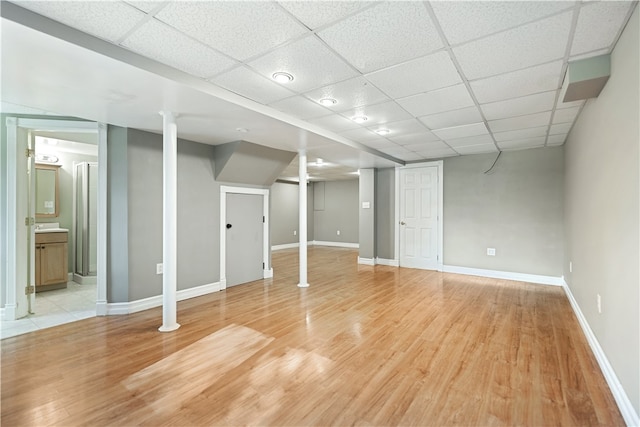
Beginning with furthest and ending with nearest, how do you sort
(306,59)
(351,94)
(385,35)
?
(351,94) < (306,59) < (385,35)

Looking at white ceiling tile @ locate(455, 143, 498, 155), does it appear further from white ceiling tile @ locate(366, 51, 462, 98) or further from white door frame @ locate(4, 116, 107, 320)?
white door frame @ locate(4, 116, 107, 320)

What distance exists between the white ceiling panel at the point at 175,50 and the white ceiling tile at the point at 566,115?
3.53 m

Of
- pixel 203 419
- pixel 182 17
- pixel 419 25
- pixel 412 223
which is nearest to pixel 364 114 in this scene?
pixel 419 25

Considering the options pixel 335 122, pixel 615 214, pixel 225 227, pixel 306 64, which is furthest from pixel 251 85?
pixel 615 214

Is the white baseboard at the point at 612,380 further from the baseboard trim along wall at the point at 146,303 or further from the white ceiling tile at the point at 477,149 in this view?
the baseboard trim along wall at the point at 146,303

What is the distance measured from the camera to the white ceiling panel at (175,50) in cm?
185

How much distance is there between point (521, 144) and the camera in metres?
4.85

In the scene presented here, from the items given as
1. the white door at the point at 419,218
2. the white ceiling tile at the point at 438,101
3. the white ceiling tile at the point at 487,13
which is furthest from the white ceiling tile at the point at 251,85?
the white door at the point at 419,218

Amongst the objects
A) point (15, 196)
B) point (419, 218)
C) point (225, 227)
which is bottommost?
point (225, 227)

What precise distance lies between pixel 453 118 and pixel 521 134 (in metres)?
1.48

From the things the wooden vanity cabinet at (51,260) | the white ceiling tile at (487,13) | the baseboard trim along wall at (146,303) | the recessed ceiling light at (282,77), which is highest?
the white ceiling tile at (487,13)

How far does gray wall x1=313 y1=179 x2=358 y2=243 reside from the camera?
386 inches

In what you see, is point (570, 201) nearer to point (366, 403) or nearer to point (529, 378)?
point (529, 378)

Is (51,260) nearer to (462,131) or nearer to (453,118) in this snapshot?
(453,118)
